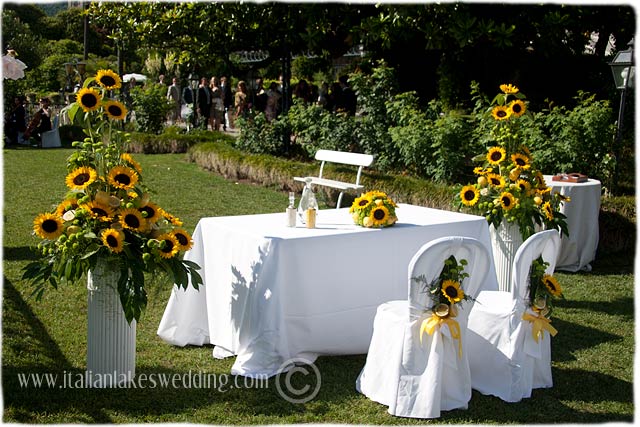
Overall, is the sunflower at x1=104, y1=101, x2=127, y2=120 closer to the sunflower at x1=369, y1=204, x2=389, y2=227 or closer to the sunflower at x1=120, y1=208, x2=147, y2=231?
the sunflower at x1=120, y1=208, x2=147, y2=231

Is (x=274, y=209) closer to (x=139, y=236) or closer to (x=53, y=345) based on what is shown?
(x=53, y=345)

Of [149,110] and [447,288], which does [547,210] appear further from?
[149,110]

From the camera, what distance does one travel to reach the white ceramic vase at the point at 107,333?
16.0ft

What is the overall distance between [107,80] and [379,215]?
6.80 feet

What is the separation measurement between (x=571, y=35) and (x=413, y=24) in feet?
14.4

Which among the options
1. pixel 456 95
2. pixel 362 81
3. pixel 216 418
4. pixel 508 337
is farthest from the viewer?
pixel 456 95

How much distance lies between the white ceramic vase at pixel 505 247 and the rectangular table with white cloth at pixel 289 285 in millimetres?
898

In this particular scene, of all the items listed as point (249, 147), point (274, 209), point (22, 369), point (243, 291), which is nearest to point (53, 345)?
point (22, 369)

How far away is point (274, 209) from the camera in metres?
11.6

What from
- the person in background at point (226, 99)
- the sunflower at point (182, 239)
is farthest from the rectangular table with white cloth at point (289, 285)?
the person in background at point (226, 99)

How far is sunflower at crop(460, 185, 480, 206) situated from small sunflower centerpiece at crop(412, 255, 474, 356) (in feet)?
7.48

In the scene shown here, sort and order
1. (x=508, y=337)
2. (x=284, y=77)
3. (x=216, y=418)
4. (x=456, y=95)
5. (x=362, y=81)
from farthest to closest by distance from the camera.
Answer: (x=284, y=77), (x=456, y=95), (x=362, y=81), (x=508, y=337), (x=216, y=418)

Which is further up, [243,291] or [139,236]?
[139,236]

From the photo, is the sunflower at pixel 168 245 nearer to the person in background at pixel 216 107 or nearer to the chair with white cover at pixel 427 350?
the chair with white cover at pixel 427 350
